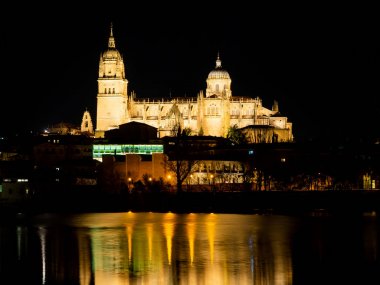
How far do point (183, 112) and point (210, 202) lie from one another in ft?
147

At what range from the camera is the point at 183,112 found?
9875 cm

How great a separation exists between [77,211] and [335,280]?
2550 centimetres

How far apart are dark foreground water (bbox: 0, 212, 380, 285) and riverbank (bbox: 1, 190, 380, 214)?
3.04 meters

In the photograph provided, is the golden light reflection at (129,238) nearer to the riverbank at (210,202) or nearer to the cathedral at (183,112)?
the riverbank at (210,202)

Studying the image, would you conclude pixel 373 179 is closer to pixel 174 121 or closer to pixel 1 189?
pixel 1 189

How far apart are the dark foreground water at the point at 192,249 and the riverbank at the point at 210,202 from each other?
3.04 meters

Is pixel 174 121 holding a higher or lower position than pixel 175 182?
higher

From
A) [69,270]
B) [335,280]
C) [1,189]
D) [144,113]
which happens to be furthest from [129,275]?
[144,113]

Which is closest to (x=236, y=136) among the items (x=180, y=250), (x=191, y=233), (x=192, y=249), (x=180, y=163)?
(x=180, y=163)

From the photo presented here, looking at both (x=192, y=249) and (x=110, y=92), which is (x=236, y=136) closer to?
(x=110, y=92)

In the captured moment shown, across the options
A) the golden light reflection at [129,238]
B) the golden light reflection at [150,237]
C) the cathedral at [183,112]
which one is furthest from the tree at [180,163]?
the cathedral at [183,112]

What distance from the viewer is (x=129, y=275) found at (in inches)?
1216

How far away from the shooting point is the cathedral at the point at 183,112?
9600cm

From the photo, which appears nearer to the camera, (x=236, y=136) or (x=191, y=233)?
(x=191, y=233)
